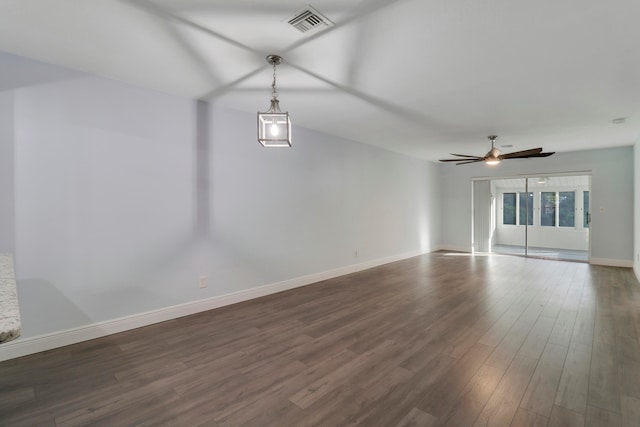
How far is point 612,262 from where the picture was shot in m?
6.30

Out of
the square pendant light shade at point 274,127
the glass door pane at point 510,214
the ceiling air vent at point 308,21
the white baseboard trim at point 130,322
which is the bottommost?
the white baseboard trim at point 130,322

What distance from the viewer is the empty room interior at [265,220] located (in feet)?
6.40

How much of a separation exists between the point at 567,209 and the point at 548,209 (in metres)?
0.46

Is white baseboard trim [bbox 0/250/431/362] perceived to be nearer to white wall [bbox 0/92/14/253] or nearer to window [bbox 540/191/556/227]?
white wall [bbox 0/92/14/253]

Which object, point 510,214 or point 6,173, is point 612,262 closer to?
point 510,214

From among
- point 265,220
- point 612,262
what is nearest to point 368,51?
point 265,220

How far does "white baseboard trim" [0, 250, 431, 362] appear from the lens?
255 cm

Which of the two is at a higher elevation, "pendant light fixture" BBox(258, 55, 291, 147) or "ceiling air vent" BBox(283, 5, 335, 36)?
"ceiling air vent" BBox(283, 5, 335, 36)

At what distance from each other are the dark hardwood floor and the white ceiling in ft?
8.60

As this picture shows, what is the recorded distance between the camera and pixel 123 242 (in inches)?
120

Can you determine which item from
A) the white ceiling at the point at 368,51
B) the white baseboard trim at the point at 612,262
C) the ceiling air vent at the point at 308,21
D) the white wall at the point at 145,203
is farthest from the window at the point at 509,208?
the ceiling air vent at the point at 308,21

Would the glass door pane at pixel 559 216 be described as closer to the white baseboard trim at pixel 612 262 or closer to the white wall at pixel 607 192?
the white wall at pixel 607 192

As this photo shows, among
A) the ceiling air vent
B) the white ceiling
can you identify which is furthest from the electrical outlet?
the ceiling air vent

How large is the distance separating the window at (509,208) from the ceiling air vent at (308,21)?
9.48 metres
